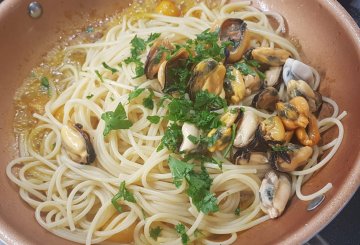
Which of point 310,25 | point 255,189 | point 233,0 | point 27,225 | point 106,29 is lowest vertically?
point 27,225

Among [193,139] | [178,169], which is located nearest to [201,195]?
[178,169]

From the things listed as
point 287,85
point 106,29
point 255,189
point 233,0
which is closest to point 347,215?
point 255,189

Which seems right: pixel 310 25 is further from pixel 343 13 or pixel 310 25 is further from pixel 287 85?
pixel 287 85

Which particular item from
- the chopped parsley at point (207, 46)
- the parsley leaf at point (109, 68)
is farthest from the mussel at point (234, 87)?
the parsley leaf at point (109, 68)

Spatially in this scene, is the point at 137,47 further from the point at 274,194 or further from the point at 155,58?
the point at 274,194

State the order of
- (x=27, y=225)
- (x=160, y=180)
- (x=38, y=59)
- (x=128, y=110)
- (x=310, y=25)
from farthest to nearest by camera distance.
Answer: (x=38, y=59), (x=310, y=25), (x=128, y=110), (x=160, y=180), (x=27, y=225)

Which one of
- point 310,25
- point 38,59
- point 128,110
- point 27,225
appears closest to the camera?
point 27,225
